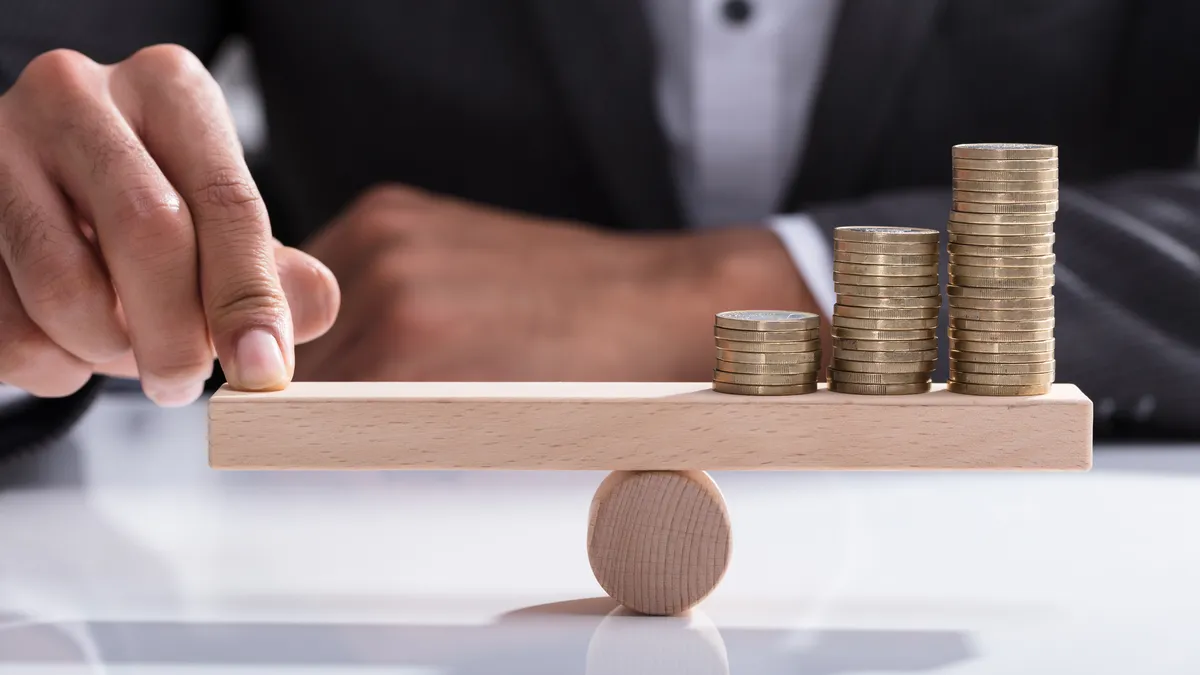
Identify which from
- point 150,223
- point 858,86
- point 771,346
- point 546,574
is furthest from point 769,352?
point 858,86

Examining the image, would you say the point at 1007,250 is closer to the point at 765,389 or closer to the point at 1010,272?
the point at 1010,272

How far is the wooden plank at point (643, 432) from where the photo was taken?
863mm

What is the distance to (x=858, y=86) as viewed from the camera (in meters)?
1.80

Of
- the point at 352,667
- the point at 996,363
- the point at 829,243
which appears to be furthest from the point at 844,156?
the point at 352,667

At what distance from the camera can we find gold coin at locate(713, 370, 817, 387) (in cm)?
88

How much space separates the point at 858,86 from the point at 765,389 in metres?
1.02

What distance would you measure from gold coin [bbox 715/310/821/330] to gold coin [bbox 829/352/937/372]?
0.04 meters

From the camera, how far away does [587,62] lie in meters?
1.83

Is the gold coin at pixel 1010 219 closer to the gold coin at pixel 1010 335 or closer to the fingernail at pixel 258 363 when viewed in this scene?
the gold coin at pixel 1010 335

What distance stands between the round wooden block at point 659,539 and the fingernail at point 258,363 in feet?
0.77

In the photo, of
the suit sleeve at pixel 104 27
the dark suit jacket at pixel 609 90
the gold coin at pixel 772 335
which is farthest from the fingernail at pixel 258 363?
the dark suit jacket at pixel 609 90

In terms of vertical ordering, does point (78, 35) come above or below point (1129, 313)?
above

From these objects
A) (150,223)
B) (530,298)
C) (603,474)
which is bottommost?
(603,474)

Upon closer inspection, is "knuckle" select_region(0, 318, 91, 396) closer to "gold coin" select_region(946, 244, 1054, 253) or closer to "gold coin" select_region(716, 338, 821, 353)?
"gold coin" select_region(716, 338, 821, 353)
